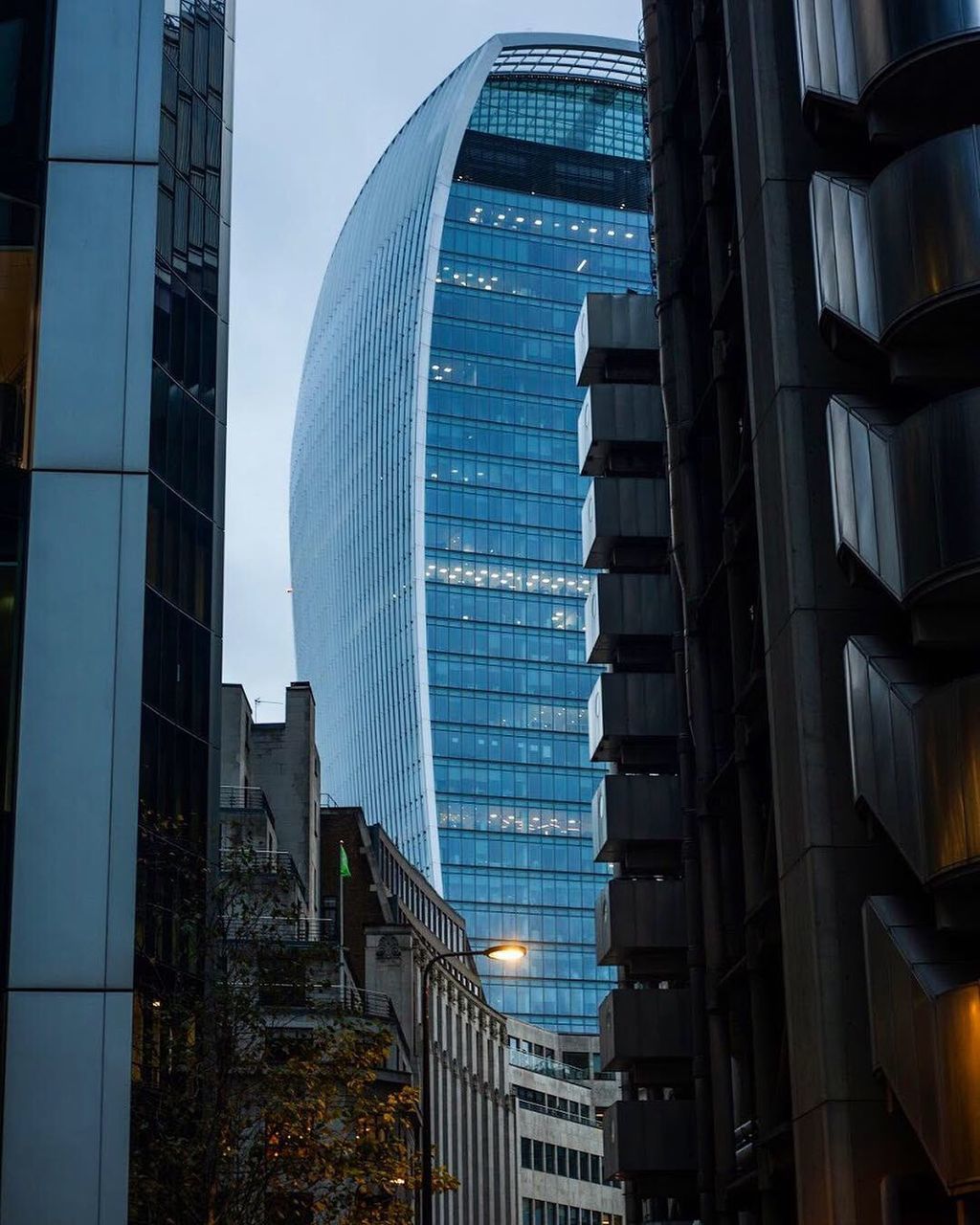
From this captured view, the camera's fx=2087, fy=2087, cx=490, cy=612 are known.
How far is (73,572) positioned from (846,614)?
48.2 feet

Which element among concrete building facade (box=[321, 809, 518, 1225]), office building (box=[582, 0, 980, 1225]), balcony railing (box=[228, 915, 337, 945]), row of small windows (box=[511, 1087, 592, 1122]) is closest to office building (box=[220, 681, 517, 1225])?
concrete building facade (box=[321, 809, 518, 1225])

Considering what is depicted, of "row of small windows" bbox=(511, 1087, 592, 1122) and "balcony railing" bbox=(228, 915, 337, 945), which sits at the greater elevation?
"row of small windows" bbox=(511, 1087, 592, 1122)

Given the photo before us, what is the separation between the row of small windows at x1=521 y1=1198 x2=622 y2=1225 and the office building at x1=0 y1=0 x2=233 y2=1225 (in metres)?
121

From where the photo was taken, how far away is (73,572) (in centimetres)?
2620

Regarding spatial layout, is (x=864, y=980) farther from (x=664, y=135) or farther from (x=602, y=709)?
(x=664, y=135)

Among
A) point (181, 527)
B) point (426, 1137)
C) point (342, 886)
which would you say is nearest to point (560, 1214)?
point (342, 886)

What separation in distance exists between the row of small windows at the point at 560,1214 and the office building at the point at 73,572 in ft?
398

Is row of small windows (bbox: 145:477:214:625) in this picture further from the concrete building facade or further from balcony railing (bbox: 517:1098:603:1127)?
balcony railing (bbox: 517:1098:603:1127)

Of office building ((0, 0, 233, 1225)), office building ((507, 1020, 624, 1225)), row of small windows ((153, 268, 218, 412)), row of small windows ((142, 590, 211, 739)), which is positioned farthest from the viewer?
office building ((507, 1020, 624, 1225))

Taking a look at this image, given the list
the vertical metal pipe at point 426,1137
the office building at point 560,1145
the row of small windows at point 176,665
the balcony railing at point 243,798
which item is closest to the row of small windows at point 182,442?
the row of small windows at point 176,665

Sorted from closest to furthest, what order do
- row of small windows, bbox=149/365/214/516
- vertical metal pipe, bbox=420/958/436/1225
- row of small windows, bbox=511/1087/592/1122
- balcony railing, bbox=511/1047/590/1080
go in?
vertical metal pipe, bbox=420/958/436/1225
row of small windows, bbox=149/365/214/516
row of small windows, bbox=511/1087/592/1122
balcony railing, bbox=511/1047/590/1080

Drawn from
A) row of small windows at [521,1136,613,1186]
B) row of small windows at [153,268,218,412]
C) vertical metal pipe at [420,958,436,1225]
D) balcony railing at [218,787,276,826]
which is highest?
row of small windows at [153,268,218,412]

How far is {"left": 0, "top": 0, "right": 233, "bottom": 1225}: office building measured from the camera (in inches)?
961

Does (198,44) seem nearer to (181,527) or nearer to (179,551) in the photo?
(181,527)
